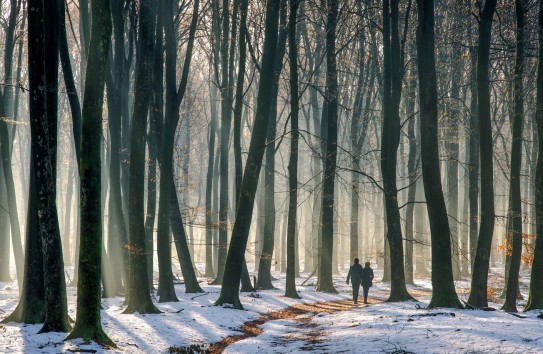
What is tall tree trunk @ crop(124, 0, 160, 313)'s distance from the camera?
14.6 metres

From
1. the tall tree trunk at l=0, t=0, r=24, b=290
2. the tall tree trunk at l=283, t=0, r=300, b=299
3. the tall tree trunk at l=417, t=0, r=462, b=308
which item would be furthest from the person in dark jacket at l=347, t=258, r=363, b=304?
the tall tree trunk at l=0, t=0, r=24, b=290

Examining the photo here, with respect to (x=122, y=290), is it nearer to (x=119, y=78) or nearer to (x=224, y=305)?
(x=224, y=305)

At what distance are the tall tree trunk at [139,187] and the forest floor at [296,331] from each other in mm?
615

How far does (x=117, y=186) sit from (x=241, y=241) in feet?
18.7

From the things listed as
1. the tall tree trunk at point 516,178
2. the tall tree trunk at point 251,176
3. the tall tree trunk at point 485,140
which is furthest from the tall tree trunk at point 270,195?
the tall tree trunk at point 516,178

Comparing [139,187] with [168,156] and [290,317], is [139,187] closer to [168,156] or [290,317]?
[168,156]

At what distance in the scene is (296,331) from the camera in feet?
45.2

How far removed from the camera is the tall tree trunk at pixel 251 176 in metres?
16.8

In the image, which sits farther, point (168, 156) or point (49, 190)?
point (168, 156)

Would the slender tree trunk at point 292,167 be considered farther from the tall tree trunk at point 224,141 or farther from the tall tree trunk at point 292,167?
the tall tree trunk at point 224,141

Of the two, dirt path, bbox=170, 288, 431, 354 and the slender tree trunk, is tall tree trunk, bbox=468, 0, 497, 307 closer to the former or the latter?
dirt path, bbox=170, 288, 431, 354

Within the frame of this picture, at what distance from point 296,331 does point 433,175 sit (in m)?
5.32

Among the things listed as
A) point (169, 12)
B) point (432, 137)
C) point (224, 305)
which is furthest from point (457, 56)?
point (224, 305)

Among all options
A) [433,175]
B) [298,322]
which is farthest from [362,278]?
[433,175]
